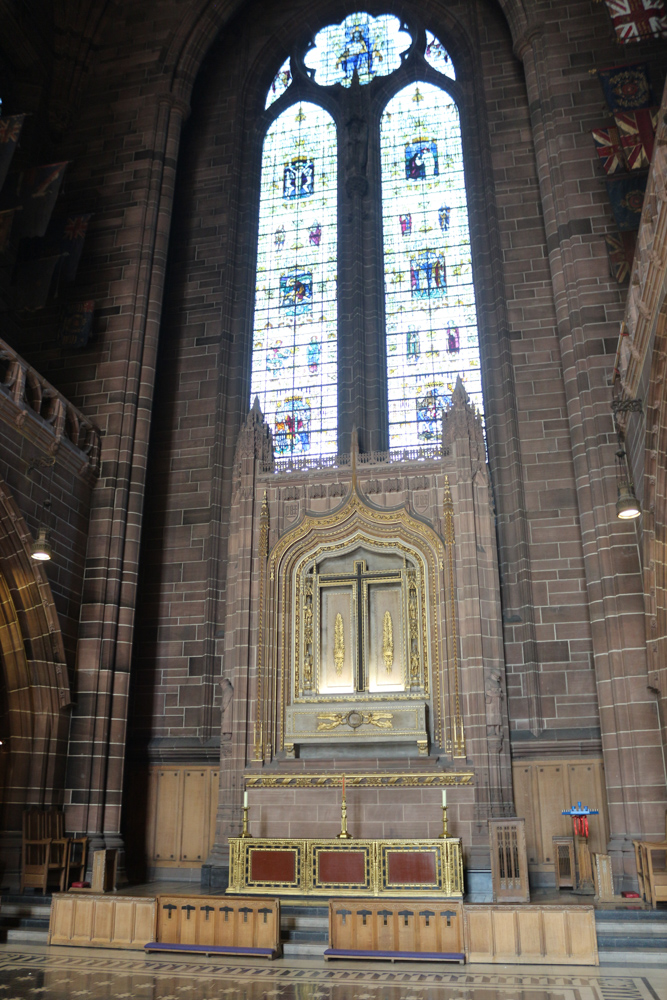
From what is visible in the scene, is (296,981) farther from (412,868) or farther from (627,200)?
(627,200)

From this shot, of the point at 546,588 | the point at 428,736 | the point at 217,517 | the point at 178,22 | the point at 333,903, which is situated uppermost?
the point at 178,22

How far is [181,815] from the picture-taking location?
14.3 metres

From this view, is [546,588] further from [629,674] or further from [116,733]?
[116,733]

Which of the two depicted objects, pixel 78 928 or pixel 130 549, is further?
pixel 130 549

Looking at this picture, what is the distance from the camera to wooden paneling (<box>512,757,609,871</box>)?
509 inches

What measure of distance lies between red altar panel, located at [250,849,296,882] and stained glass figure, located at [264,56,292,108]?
643 inches

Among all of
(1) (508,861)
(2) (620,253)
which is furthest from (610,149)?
(1) (508,861)

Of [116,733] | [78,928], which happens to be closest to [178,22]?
[116,733]

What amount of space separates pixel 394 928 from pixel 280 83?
1830cm

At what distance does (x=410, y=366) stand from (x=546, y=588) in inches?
204

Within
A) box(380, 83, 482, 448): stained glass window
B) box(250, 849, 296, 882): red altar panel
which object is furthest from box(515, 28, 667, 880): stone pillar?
box(250, 849, 296, 882): red altar panel

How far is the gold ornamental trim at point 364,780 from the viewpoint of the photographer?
11.9m

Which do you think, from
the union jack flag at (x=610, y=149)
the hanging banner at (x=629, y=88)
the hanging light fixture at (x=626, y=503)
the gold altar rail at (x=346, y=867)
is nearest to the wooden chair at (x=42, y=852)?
the gold altar rail at (x=346, y=867)

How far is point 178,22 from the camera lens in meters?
18.8
